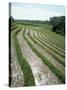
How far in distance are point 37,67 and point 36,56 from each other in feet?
0.40

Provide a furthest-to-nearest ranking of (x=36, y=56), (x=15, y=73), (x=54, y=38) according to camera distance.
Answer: (x=54, y=38)
(x=36, y=56)
(x=15, y=73)

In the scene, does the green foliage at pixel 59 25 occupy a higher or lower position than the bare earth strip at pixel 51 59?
higher

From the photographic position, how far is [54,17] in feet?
7.96

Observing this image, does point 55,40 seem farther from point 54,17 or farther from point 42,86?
point 42,86

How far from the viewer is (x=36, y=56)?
234 centimetres

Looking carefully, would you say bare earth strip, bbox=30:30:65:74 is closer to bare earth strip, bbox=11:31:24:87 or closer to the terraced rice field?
the terraced rice field

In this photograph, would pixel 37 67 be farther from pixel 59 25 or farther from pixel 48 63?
pixel 59 25

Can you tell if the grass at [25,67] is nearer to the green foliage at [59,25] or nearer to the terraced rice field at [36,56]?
the terraced rice field at [36,56]

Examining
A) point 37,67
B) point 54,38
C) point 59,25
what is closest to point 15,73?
point 37,67

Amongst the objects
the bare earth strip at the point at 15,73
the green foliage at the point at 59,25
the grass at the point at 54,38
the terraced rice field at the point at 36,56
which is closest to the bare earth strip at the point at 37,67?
the terraced rice field at the point at 36,56

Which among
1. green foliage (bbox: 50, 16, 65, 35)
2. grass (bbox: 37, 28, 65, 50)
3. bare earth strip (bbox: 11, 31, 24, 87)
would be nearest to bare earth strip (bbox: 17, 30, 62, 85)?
bare earth strip (bbox: 11, 31, 24, 87)

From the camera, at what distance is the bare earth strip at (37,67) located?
2305mm

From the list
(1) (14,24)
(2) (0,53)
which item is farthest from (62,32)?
(2) (0,53)

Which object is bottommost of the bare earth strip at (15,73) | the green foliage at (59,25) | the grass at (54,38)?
the bare earth strip at (15,73)
